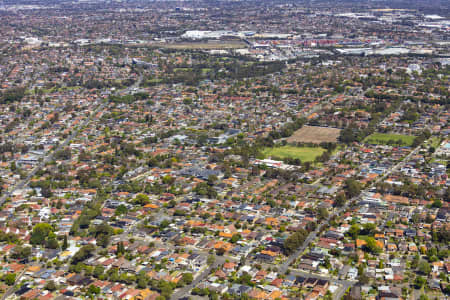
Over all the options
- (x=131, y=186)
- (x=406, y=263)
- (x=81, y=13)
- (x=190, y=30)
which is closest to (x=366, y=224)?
(x=406, y=263)

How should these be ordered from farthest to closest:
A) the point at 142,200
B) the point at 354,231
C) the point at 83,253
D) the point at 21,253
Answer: the point at 142,200 → the point at 354,231 → the point at 21,253 → the point at 83,253

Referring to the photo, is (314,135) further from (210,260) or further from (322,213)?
(210,260)

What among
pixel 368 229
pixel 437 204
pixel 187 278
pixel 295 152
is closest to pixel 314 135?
pixel 295 152

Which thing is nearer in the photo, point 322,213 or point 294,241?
point 294,241

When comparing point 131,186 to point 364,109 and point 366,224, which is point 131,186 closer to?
point 366,224

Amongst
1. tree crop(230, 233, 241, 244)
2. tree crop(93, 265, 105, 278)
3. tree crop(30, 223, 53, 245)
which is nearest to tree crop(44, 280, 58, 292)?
tree crop(93, 265, 105, 278)

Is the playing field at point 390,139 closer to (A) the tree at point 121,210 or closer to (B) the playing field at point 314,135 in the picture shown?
(B) the playing field at point 314,135

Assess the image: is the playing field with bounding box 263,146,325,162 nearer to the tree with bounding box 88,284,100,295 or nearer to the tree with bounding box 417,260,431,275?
the tree with bounding box 417,260,431,275
